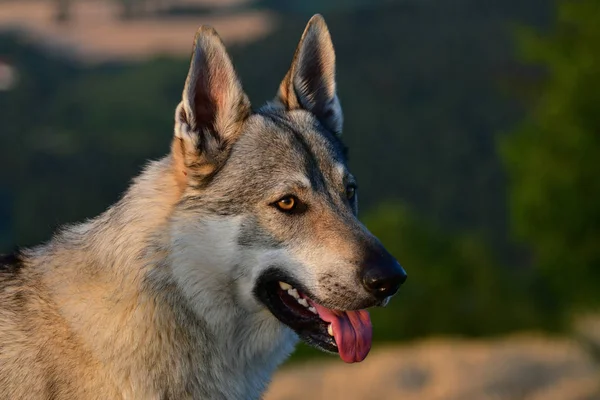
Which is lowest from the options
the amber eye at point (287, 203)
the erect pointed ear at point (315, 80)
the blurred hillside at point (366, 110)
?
the blurred hillside at point (366, 110)

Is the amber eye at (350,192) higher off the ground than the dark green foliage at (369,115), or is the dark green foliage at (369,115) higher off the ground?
the amber eye at (350,192)

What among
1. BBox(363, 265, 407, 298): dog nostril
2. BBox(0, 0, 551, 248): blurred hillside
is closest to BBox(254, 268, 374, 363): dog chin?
BBox(363, 265, 407, 298): dog nostril

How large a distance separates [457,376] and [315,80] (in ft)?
21.5

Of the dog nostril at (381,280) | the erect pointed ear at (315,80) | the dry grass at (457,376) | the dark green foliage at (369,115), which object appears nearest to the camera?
the dog nostril at (381,280)

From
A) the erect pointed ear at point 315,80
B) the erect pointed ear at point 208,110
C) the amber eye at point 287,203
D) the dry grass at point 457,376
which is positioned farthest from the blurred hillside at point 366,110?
the amber eye at point 287,203

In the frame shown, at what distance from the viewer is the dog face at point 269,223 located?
433 cm

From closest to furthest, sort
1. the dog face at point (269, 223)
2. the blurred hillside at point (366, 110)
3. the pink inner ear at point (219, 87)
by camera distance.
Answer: the dog face at point (269, 223)
the pink inner ear at point (219, 87)
the blurred hillside at point (366, 110)

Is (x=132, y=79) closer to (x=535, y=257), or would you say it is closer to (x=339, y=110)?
(x=535, y=257)

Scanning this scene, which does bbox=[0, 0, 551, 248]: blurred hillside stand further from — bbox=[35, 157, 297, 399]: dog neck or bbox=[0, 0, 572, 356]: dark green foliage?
bbox=[35, 157, 297, 399]: dog neck

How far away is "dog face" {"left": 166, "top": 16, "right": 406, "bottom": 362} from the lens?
14.2 feet

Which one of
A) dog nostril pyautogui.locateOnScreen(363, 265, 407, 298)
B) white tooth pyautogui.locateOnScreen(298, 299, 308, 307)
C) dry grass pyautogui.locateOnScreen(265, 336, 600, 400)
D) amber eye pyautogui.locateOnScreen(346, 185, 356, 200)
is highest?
amber eye pyautogui.locateOnScreen(346, 185, 356, 200)

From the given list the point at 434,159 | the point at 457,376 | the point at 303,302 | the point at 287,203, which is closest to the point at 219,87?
the point at 287,203

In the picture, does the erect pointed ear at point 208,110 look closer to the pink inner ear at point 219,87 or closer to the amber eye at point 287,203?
the pink inner ear at point 219,87

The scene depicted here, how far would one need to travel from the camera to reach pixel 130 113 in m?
81.9
